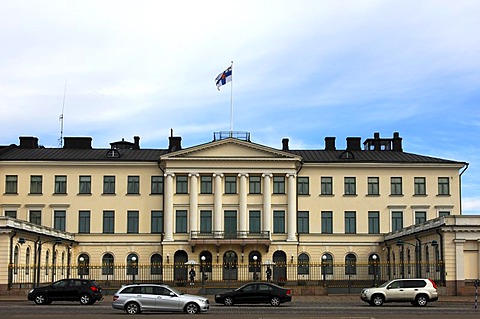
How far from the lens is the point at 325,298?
168 feet

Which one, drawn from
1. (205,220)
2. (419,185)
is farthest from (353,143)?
(205,220)

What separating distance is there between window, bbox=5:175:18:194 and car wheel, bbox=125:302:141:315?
43.6 metres

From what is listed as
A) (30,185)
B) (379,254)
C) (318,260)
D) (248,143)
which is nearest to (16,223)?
(30,185)

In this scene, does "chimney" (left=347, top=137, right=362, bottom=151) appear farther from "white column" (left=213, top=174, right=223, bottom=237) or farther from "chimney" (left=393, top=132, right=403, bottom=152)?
"white column" (left=213, top=174, right=223, bottom=237)

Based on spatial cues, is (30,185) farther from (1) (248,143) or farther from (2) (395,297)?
(2) (395,297)

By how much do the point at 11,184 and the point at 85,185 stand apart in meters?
6.85

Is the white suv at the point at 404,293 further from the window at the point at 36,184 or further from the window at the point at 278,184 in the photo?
the window at the point at 36,184

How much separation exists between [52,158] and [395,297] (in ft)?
144

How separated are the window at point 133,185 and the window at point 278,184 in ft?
42.8

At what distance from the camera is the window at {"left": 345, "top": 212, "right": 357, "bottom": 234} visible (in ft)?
255

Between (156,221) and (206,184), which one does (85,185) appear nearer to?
(156,221)

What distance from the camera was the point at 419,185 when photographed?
78000 millimetres

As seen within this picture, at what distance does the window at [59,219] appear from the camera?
76.4 m

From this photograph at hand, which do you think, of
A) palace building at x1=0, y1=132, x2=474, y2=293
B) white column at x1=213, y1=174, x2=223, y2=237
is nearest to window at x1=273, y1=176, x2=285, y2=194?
palace building at x1=0, y1=132, x2=474, y2=293
